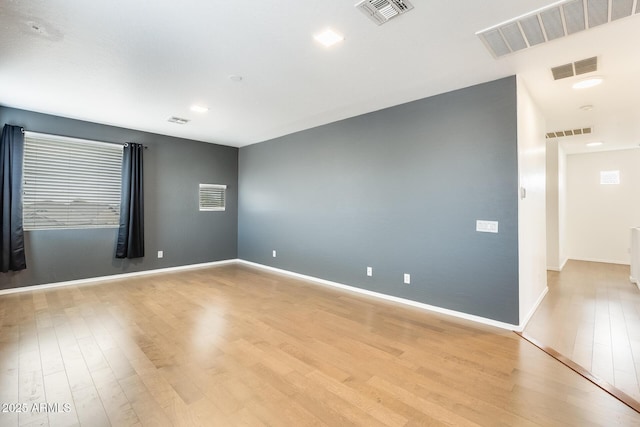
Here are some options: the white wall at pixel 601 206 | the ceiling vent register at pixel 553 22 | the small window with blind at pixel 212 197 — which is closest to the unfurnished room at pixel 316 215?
the ceiling vent register at pixel 553 22

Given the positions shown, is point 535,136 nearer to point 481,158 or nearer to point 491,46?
point 481,158

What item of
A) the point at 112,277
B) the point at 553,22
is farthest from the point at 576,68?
the point at 112,277

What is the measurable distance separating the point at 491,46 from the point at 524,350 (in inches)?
106

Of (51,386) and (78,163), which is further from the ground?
(78,163)

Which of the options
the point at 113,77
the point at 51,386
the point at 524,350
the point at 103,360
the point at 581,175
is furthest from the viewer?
the point at 581,175

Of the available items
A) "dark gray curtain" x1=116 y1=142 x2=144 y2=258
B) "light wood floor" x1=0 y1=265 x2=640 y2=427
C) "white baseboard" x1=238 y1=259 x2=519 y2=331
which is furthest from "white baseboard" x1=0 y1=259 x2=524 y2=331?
"dark gray curtain" x1=116 y1=142 x2=144 y2=258

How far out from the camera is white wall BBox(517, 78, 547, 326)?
309cm

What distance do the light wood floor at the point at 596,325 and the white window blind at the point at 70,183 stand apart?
6412 millimetres

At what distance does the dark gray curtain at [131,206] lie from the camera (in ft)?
16.8

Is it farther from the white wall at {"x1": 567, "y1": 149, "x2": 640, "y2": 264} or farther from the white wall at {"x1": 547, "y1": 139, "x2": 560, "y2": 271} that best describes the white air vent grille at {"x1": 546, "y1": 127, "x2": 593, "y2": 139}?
the white wall at {"x1": 567, "y1": 149, "x2": 640, "y2": 264}

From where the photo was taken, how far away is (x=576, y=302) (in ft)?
13.0

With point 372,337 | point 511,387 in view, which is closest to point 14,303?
point 372,337

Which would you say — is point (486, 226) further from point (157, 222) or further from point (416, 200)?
point (157, 222)

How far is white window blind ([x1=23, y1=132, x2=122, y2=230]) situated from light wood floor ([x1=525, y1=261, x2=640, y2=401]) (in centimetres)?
641
